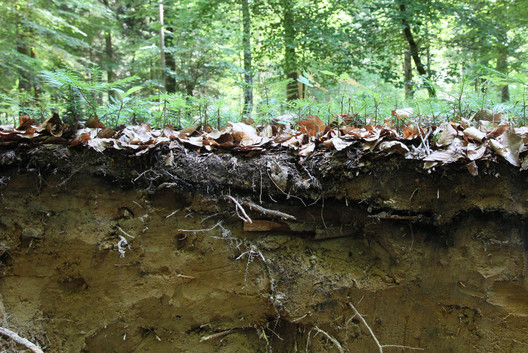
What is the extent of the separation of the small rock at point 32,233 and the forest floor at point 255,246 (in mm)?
17

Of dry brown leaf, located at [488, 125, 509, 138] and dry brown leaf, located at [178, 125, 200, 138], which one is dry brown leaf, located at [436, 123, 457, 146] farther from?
dry brown leaf, located at [178, 125, 200, 138]

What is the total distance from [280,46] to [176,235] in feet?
11.5

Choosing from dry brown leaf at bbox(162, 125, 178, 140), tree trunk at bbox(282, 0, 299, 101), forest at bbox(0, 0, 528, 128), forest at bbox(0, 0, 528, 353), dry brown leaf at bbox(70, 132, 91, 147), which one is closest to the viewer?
forest at bbox(0, 0, 528, 353)

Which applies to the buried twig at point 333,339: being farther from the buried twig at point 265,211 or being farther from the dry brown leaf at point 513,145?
the dry brown leaf at point 513,145

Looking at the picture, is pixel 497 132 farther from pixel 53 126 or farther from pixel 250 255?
pixel 53 126

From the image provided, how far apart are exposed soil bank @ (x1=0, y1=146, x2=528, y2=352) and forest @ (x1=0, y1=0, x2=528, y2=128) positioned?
683 mm

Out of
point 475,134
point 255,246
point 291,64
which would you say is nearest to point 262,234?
point 255,246

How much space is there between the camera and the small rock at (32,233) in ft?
6.82

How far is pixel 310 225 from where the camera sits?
6.72ft

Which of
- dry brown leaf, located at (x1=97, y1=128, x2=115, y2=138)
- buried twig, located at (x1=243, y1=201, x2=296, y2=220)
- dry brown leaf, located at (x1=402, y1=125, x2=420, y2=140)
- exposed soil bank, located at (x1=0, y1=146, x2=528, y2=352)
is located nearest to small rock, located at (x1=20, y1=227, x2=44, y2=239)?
exposed soil bank, located at (x1=0, y1=146, x2=528, y2=352)

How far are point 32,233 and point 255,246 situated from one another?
5.48ft

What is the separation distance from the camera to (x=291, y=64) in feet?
14.7

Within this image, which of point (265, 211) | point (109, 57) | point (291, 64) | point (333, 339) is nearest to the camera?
point (265, 211)

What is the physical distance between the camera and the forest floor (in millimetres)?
1812
